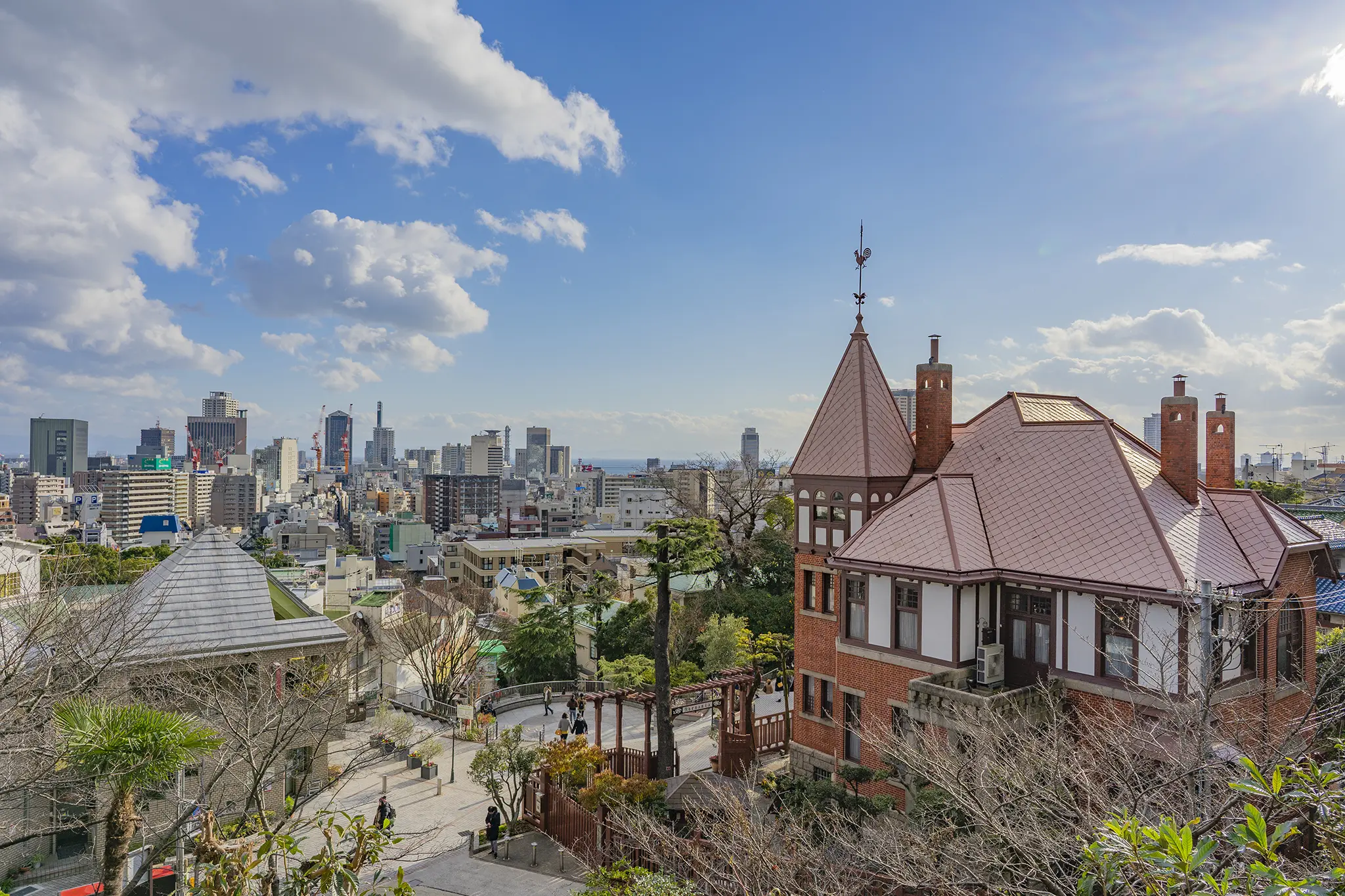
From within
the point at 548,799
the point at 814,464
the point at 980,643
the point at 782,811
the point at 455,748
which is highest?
the point at 814,464

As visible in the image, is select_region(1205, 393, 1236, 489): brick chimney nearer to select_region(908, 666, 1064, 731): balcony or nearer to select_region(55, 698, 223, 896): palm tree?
select_region(908, 666, 1064, 731): balcony

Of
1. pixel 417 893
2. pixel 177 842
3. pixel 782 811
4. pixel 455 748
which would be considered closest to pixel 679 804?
pixel 782 811

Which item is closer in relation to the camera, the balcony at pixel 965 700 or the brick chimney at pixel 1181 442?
the balcony at pixel 965 700

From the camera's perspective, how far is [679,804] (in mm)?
18891

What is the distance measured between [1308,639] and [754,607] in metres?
23.4

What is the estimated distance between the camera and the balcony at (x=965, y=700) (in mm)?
16625

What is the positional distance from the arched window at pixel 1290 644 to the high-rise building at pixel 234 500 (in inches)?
8479

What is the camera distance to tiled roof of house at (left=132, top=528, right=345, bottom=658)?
72.5 feet

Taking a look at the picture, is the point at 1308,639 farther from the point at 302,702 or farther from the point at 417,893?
the point at 302,702

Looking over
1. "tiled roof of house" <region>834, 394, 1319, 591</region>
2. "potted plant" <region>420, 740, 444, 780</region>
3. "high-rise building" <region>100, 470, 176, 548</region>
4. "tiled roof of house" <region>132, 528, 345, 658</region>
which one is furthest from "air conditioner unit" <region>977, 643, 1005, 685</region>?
"high-rise building" <region>100, 470, 176, 548</region>

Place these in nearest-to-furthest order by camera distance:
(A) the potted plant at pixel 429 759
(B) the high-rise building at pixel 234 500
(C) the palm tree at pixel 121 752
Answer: (C) the palm tree at pixel 121 752, (A) the potted plant at pixel 429 759, (B) the high-rise building at pixel 234 500

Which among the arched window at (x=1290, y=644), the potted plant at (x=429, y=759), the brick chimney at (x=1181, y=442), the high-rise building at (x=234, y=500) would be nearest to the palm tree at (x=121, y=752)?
the potted plant at (x=429, y=759)

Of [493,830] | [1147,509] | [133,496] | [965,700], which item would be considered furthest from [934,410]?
[133,496]

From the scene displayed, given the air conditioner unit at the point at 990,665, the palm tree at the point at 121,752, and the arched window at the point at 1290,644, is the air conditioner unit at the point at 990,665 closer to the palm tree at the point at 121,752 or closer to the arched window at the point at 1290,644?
the arched window at the point at 1290,644
